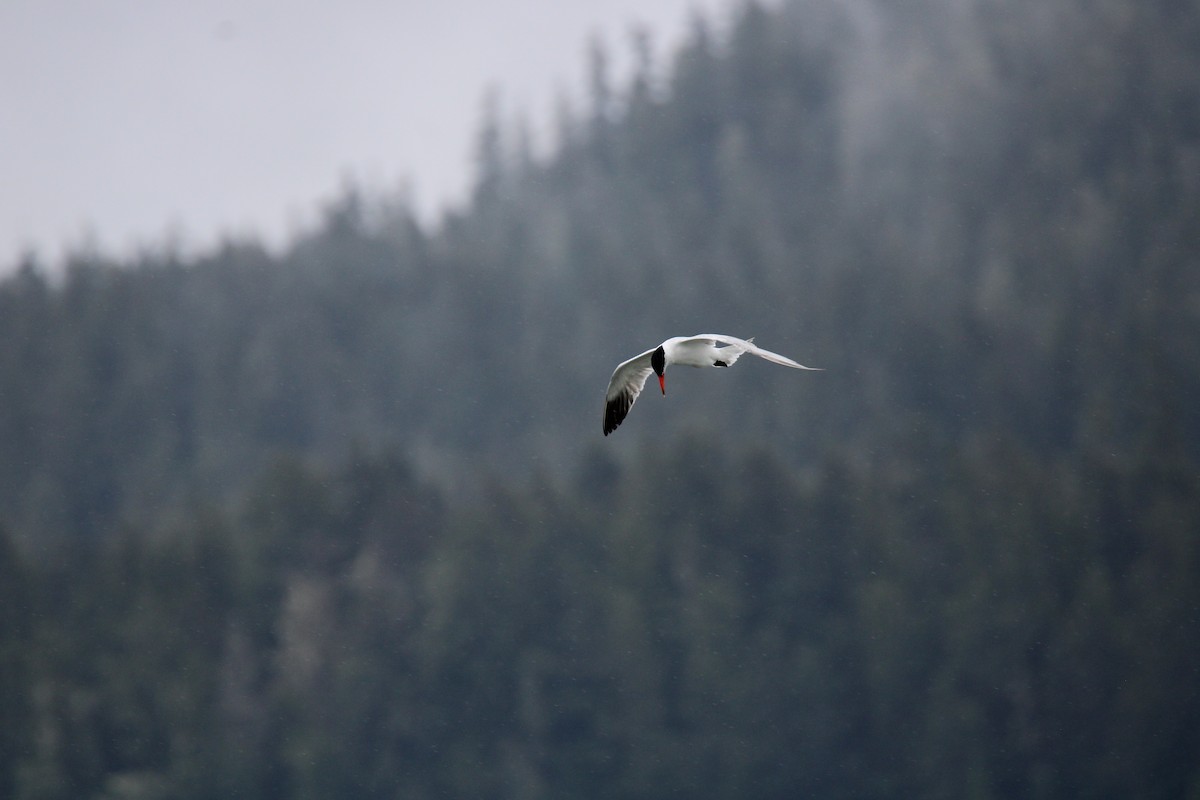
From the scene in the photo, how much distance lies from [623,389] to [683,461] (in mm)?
47022

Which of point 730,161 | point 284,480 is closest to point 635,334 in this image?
point 730,161

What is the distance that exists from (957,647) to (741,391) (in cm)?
2796

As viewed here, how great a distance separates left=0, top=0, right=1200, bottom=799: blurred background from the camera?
5456cm

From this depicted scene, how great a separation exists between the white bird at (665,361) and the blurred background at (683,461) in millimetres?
38739

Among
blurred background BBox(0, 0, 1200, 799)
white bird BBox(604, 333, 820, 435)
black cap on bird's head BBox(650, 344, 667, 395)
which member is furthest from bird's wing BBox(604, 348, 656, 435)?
→ blurred background BBox(0, 0, 1200, 799)

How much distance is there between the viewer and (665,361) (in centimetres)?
1485

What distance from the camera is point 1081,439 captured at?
233 ft

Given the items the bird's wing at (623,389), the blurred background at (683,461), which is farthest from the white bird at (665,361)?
the blurred background at (683,461)

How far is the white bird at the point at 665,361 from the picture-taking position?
46.8 feet

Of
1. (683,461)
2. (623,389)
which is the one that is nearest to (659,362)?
(623,389)

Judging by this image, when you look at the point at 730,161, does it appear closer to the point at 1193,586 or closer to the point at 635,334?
the point at 635,334

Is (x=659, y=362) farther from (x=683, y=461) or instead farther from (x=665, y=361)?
(x=683, y=461)

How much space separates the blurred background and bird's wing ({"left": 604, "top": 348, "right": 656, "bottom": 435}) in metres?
38.6

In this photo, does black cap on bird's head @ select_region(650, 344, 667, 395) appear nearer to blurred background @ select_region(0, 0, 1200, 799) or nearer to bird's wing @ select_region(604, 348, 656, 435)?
bird's wing @ select_region(604, 348, 656, 435)
